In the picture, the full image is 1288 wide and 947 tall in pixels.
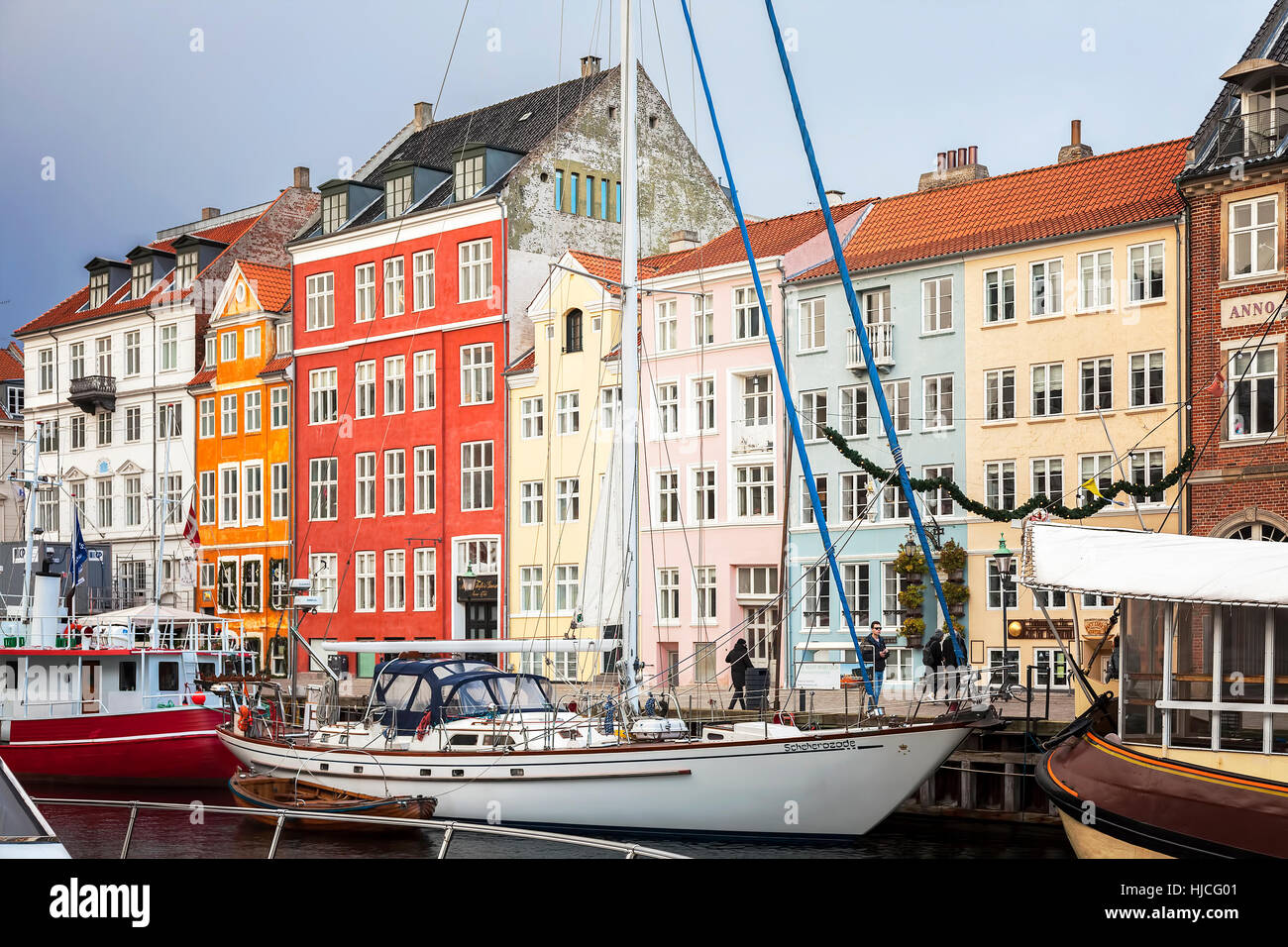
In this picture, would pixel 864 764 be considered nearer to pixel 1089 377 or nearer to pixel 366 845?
pixel 366 845

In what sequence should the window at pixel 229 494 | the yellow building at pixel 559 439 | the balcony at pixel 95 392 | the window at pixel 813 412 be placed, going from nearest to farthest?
1. the window at pixel 813 412
2. the yellow building at pixel 559 439
3. the window at pixel 229 494
4. the balcony at pixel 95 392

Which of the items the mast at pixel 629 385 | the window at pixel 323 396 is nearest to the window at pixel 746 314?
the window at pixel 323 396

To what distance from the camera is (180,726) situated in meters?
35.5

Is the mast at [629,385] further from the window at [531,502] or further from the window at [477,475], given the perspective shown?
the window at [477,475]

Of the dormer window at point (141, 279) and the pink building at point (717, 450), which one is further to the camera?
the dormer window at point (141, 279)

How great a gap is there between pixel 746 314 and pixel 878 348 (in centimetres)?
547

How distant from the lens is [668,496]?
5244cm

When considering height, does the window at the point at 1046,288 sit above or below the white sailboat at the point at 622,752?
above

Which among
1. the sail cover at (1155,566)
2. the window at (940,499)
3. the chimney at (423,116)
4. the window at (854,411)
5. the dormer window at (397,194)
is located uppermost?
the chimney at (423,116)

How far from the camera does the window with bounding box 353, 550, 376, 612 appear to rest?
61031mm

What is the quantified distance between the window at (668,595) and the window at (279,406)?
20263 millimetres

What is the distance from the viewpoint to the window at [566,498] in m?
55.0
